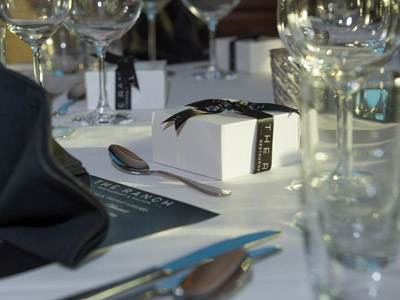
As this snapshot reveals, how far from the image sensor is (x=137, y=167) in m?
0.88

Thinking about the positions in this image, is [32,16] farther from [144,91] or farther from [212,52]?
[212,52]

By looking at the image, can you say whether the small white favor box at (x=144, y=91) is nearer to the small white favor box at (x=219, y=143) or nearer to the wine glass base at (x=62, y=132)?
the wine glass base at (x=62, y=132)

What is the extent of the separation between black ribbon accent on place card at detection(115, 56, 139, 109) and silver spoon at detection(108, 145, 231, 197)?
436mm

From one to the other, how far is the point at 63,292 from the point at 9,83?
22 centimetres

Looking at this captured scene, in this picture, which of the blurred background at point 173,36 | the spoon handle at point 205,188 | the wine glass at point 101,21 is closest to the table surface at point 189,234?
the spoon handle at point 205,188

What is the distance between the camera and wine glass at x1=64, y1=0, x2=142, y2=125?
120cm

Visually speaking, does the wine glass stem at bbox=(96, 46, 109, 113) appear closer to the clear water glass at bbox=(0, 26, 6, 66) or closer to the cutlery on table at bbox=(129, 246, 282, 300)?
the clear water glass at bbox=(0, 26, 6, 66)

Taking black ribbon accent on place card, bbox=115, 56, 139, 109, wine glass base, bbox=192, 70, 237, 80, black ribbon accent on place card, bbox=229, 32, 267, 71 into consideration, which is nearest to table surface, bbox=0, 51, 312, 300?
black ribbon accent on place card, bbox=115, 56, 139, 109

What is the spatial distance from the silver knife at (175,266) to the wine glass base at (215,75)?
3.94ft

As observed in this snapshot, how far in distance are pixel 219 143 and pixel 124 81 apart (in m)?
0.59

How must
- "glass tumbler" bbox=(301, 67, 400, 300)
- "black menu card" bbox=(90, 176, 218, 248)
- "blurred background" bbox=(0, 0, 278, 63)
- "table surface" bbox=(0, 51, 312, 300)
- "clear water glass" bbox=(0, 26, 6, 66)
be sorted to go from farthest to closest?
"blurred background" bbox=(0, 0, 278, 63), "clear water glass" bbox=(0, 26, 6, 66), "black menu card" bbox=(90, 176, 218, 248), "table surface" bbox=(0, 51, 312, 300), "glass tumbler" bbox=(301, 67, 400, 300)

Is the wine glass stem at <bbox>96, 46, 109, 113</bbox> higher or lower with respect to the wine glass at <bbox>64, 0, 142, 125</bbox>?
lower

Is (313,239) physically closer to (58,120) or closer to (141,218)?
(141,218)

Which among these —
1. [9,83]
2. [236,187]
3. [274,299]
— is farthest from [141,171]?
[274,299]
